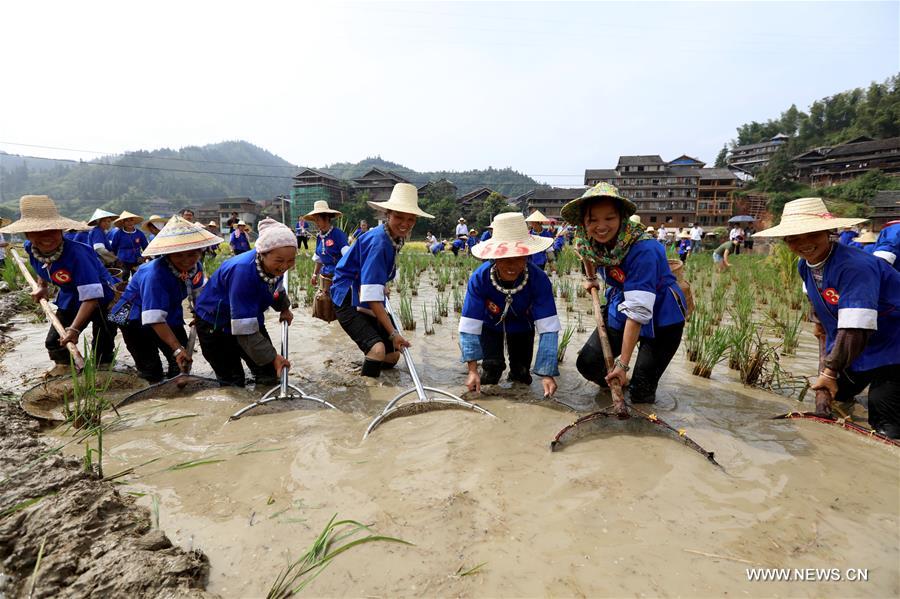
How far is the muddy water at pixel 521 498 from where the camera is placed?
57.3 inches

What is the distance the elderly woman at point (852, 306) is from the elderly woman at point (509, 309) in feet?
4.49

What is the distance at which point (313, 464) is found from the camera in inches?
86.2

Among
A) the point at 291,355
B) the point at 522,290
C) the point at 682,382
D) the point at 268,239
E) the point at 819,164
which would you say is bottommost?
the point at 291,355

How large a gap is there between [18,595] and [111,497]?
0.39m

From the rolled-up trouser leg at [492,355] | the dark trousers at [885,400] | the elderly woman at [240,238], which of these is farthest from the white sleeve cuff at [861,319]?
the elderly woman at [240,238]

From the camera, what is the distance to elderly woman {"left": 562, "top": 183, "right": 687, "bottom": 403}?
272cm

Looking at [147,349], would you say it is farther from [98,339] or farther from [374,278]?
[374,278]

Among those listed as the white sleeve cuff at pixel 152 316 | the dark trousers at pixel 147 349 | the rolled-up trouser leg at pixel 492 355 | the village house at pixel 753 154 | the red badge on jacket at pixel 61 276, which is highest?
the village house at pixel 753 154

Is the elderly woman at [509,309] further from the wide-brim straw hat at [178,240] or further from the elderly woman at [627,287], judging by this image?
the wide-brim straw hat at [178,240]

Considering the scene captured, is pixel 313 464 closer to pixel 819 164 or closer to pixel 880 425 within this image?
pixel 880 425

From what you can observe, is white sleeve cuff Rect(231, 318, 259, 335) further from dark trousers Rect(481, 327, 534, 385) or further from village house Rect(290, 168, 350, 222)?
village house Rect(290, 168, 350, 222)

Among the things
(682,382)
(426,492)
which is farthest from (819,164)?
(426,492)

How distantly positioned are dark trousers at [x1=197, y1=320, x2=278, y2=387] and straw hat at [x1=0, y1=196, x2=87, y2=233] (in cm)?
126

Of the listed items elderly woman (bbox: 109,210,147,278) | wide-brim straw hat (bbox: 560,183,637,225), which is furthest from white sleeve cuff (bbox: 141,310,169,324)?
elderly woman (bbox: 109,210,147,278)
